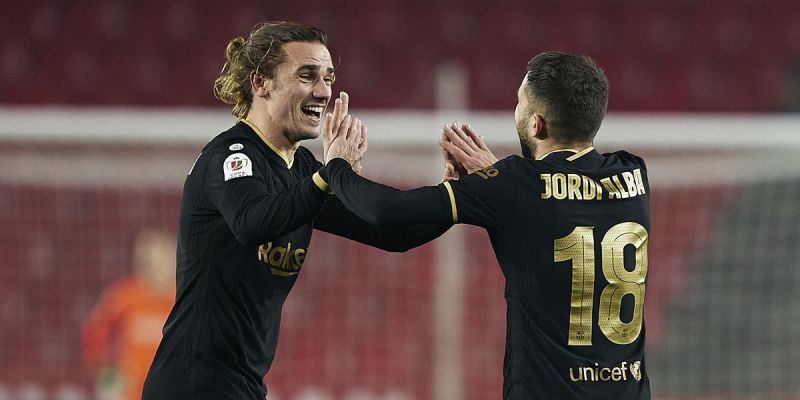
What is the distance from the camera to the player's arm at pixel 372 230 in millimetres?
3436

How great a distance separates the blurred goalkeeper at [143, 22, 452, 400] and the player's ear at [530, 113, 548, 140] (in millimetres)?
483

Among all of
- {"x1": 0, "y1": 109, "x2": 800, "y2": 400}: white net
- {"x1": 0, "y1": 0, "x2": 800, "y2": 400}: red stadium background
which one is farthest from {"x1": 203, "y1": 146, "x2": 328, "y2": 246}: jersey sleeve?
{"x1": 0, "y1": 109, "x2": 800, "y2": 400}: white net

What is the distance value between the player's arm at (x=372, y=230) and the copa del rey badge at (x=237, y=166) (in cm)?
48

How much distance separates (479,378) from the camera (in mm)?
6535

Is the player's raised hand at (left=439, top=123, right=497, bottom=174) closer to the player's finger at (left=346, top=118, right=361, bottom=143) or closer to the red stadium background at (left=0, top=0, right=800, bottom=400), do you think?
the player's finger at (left=346, top=118, right=361, bottom=143)

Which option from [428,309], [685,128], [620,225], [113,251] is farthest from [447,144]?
[113,251]

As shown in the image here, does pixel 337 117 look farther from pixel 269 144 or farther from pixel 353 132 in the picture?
pixel 269 144

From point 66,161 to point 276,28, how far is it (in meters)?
3.44

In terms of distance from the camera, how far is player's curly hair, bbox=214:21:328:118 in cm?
323

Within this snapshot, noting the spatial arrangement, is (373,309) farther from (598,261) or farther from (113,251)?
(598,261)

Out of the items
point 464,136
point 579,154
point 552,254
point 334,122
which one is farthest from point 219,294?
point 579,154

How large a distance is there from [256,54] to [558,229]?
1.04 m

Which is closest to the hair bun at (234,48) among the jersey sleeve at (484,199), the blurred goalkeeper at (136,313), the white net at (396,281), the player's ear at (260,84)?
the player's ear at (260,84)

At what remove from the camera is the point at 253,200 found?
9.49ft
